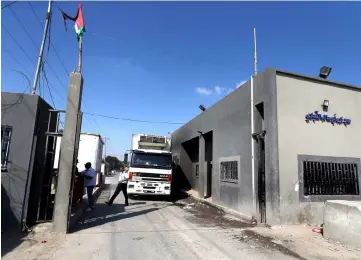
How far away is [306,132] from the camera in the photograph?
931 centimetres

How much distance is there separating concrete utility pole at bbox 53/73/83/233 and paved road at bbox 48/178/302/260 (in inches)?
22.4

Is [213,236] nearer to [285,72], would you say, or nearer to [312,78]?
[285,72]

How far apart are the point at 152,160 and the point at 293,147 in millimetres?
7727

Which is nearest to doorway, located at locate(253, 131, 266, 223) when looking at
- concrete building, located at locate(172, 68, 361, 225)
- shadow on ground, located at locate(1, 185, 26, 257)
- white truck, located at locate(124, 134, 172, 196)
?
concrete building, located at locate(172, 68, 361, 225)

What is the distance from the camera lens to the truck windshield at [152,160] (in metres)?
14.4

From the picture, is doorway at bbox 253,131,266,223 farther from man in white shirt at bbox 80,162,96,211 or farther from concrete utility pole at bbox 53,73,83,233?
man in white shirt at bbox 80,162,96,211

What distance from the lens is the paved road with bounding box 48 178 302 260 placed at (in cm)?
570

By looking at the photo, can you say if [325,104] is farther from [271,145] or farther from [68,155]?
[68,155]

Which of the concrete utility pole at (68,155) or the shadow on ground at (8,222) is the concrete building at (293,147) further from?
the shadow on ground at (8,222)

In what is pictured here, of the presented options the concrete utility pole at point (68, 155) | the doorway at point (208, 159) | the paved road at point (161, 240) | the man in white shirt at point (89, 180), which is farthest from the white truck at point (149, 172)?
the concrete utility pole at point (68, 155)

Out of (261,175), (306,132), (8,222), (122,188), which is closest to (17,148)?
(8,222)

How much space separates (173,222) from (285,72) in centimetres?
623

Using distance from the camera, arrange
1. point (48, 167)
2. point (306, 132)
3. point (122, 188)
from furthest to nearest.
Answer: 1. point (122, 188)
2. point (306, 132)
3. point (48, 167)

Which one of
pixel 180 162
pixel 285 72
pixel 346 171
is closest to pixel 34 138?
pixel 285 72
